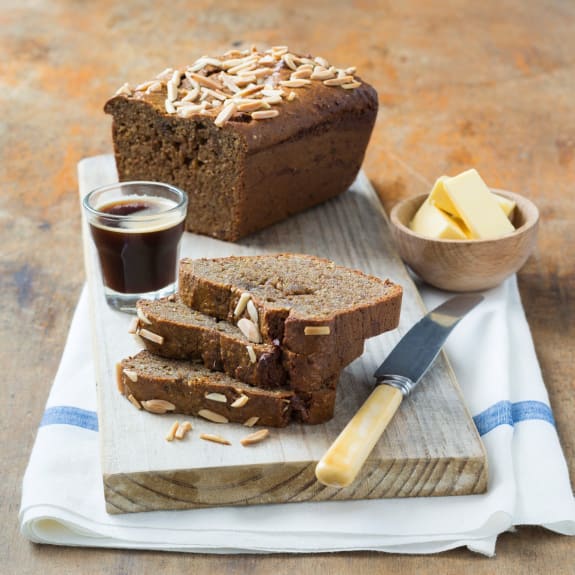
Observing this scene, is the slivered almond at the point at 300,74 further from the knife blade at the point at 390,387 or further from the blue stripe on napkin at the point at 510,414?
the blue stripe on napkin at the point at 510,414

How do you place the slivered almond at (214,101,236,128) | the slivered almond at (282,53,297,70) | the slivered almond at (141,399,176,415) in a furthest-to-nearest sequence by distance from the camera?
the slivered almond at (282,53,297,70) → the slivered almond at (214,101,236,128) → the slivered almond at (141,399,176,415)

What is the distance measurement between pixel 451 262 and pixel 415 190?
3.30ft

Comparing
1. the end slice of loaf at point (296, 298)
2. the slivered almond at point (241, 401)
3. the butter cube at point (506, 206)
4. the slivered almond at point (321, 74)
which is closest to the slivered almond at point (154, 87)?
the slivered almond at point (321, 74)

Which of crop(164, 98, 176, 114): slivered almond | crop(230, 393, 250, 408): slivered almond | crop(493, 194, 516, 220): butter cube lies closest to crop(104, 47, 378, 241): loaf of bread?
crop(164, 98, 176, 114): slivered almond

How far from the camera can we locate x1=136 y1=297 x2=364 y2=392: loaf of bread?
2381mm

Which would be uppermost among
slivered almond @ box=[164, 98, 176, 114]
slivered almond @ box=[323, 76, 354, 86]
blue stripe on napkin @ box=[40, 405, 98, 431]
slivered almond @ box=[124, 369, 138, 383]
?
slivered almond @ box=[164, 98, 176, 114]

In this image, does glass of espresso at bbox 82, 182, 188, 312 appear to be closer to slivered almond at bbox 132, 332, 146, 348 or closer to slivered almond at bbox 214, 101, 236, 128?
slivered almond at bbox 214, 101, 236, 128

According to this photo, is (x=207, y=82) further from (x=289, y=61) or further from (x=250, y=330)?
(x=250, y=330)

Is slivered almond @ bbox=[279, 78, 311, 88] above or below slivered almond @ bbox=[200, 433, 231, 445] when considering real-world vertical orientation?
above

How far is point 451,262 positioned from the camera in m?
3.18

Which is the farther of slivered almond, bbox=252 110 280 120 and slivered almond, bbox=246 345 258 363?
slivered almond, bbox=252 110 280 120

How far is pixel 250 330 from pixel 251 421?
0.78ft

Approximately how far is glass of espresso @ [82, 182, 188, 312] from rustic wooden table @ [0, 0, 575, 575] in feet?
0.98

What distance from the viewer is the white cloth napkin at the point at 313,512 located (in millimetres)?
2229
